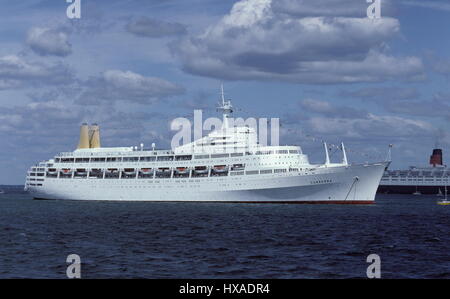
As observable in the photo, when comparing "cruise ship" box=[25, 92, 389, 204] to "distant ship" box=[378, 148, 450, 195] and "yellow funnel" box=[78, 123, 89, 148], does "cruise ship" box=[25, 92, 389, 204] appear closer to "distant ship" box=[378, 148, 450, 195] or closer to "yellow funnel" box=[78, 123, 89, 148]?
"yellow funnel" box=[78, 123, 89, 148]

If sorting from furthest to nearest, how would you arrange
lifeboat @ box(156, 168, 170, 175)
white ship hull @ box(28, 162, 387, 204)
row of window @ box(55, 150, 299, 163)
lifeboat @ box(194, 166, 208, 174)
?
1. lifeboat @ box(156, 168, 170, 175)
2. lifeboat @ box(194, 166, 208, 174)
3. row of window @ box(55, 150, 299, 163)
4. white ship hull @ box(28, 162, 387, 204)

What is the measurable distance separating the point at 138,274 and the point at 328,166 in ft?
172

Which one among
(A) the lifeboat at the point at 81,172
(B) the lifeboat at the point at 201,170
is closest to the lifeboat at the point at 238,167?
(B) the lifeboat at the point at 201,170

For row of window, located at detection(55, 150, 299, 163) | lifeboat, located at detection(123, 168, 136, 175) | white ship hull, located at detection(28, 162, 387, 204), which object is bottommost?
white ship hull, located at detection(28, 162, 387, 204)

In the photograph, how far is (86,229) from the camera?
45.4 m

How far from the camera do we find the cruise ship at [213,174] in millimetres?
75000

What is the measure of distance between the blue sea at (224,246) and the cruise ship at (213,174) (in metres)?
18.2

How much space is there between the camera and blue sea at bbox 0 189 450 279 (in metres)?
27.1

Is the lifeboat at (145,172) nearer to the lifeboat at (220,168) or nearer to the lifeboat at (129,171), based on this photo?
the lifeboat at (129,171)

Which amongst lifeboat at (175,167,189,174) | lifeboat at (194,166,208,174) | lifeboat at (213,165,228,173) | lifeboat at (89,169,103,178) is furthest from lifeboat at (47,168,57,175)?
lifeboat at (213,165,228,173)

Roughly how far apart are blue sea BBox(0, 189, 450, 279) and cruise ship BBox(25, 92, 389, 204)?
18.2 meters

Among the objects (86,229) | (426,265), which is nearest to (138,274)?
(426,265)

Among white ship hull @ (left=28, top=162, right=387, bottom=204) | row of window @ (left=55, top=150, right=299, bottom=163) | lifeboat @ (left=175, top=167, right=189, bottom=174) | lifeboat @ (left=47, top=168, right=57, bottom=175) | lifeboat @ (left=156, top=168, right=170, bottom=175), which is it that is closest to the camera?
white ship hull @ (left=28, top=162, right=387, bottom=204)
